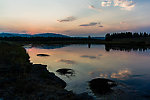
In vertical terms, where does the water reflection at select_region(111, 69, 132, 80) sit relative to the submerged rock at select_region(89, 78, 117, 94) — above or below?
below

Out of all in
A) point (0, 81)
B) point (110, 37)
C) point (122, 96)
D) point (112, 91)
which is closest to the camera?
point (0, 81)

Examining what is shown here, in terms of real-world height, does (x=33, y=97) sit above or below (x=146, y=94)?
above

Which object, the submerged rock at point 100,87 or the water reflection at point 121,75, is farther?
the water reflection at point 121,75

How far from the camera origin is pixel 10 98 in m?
9.12

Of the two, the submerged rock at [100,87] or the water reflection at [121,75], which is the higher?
the submerged rock at [100,87]

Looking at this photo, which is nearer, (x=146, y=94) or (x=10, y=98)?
(x=10, y=98)

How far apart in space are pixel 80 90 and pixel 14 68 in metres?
10.3

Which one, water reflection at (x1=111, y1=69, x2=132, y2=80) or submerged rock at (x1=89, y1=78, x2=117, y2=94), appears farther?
water reflection at (x1=111, y1=69, x2=132, y2=80)

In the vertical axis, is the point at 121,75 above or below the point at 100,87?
below

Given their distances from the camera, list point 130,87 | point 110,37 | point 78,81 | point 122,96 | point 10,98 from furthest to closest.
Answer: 1. point 110,37
2. point 78,81
3. point 130,87
4. point 122,96
5. point 10,98

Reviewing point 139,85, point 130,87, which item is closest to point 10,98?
point 130,87

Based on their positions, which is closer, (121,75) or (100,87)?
(100,87)

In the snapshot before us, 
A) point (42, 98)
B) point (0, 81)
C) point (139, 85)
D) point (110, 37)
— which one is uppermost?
point (110, 37)

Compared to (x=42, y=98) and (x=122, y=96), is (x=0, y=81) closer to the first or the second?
(x=42, y=98)
